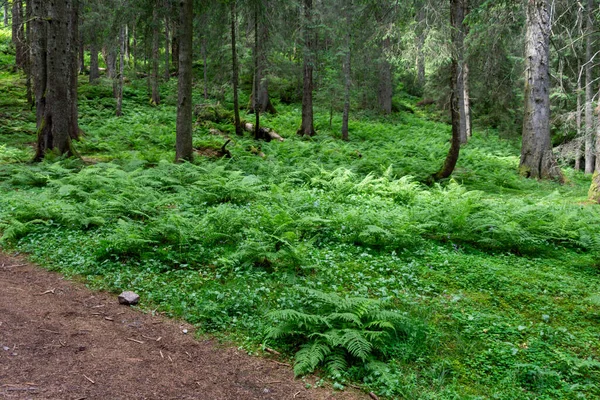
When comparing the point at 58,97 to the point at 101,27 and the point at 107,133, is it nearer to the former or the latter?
the point at 107,133

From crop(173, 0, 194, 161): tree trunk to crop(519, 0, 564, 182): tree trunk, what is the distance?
9305mm

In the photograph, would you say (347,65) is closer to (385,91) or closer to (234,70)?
(234,70)

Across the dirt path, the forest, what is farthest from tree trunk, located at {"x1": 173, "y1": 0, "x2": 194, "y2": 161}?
→ the dirt path

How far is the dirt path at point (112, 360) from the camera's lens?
328 cm

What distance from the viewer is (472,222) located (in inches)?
274

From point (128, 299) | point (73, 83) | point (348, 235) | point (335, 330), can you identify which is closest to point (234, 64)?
point (73, 83)

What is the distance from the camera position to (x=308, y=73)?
18078 millimetres

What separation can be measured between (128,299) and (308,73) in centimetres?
1504

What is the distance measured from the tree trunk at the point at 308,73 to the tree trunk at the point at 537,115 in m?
8.01

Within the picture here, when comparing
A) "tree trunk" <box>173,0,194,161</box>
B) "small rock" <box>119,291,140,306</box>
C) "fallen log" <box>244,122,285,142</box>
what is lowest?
"small rock" <box>119,291,140,306</box>

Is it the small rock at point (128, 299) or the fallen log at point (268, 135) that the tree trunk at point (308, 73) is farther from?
the small rock at point (128, 299)

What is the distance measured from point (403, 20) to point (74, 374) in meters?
10.2

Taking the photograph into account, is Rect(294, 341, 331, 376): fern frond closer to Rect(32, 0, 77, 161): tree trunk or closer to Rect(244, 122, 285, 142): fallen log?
Rect(32, 0, 77, 161): tree trunk

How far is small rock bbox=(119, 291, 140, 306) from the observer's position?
471 centimetres
